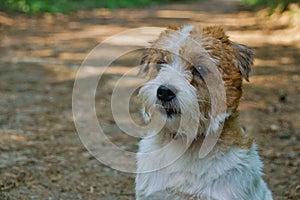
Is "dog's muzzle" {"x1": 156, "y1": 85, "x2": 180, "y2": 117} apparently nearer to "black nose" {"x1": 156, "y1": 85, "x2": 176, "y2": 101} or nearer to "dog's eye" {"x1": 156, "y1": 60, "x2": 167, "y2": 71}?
"black nose" {"x1": 156, "y1": 85, "x2": 176, "y2": 101}

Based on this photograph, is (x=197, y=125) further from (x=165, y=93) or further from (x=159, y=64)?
(x=159, y=64)

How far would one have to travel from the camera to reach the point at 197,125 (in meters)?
4.21

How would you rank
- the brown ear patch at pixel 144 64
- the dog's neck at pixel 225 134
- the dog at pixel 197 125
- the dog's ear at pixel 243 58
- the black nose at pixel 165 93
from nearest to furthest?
the black nose at pixel 165 93
the dog at pixel 197 125
the dog's neck at pixel 225 134
the dog's ear at pixel 243 58
the brown ear patch at pixel 144 64

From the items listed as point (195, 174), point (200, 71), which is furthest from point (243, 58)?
point (195, 174)

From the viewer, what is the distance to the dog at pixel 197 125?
13.8 ft

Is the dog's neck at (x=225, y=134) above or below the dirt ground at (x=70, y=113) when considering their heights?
above

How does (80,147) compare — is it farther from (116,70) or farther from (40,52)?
(40,52)

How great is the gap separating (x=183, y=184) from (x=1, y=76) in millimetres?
7686

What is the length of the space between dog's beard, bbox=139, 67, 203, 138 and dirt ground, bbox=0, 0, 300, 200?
202cm

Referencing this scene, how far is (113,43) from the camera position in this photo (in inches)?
627

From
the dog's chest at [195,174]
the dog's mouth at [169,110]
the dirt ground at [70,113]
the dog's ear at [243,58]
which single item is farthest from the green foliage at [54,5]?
the dog's mouth at [169,110]

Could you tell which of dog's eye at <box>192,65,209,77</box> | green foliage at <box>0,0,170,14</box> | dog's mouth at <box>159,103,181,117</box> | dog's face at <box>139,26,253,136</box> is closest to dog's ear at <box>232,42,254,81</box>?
dog's face at <box>139,26,253,136</box>

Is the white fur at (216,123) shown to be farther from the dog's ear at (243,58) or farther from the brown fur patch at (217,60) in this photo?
the dog's ear at (243,58)

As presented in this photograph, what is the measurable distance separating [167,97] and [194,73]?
0.43m
